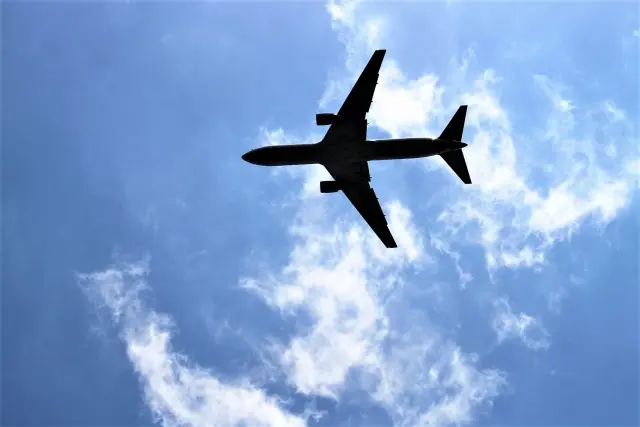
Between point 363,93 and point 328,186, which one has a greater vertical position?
point 363,93

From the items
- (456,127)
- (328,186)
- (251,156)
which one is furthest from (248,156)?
(456,127)

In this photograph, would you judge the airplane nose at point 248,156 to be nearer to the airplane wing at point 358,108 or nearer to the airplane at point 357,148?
the airplane at point 357,148

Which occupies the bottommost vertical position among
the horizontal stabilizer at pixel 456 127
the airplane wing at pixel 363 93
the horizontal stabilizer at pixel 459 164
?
the horizontal stabilizer at pixel 459 164

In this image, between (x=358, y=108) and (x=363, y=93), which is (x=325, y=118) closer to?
(x=358, y=108)

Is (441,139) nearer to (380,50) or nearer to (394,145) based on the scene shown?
(394,145)

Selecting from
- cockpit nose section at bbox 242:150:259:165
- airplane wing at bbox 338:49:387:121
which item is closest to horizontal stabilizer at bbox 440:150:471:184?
airplane wing at bbox 338:49:387:121

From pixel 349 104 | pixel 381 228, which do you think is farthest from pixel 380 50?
pixel 381 228

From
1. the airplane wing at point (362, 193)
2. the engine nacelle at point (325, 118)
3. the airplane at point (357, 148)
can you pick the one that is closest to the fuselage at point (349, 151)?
the airplane at point (357, 148)
